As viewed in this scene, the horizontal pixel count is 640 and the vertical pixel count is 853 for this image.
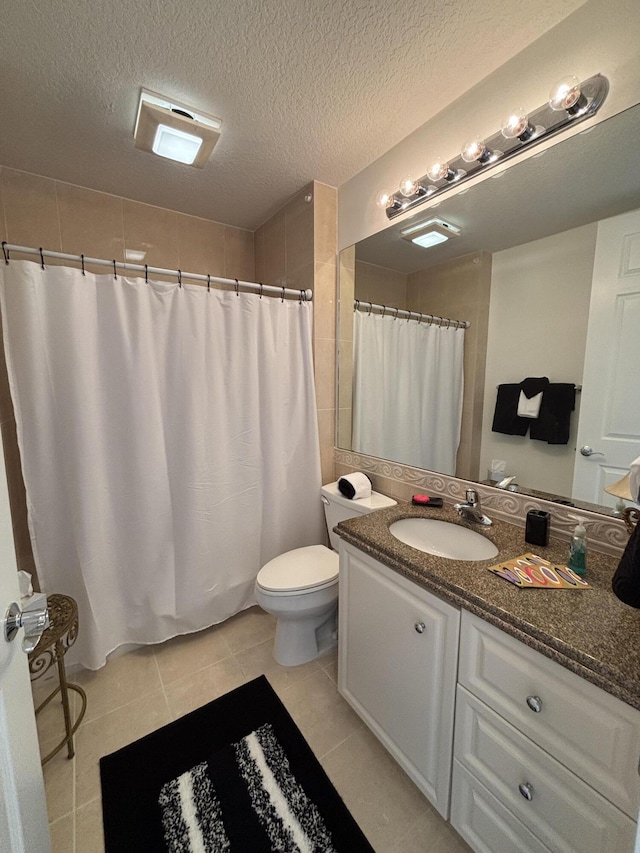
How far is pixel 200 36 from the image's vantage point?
1.07 metres

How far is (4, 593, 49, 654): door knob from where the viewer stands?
0.58 m

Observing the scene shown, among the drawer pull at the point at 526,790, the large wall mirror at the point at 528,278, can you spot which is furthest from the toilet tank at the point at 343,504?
the drawer pull at the point at 526,790

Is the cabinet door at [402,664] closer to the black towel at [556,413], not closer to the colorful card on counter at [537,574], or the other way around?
the colorful card on counter at [537,574]

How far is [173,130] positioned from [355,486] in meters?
1.72

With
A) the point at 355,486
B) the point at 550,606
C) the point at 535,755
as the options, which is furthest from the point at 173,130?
the point at 535,755

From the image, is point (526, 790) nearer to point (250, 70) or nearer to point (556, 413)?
point (556, 413)

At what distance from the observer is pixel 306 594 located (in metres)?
1.48

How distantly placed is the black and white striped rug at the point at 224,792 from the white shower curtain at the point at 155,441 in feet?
1.75

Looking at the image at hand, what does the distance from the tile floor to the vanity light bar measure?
2159 mm

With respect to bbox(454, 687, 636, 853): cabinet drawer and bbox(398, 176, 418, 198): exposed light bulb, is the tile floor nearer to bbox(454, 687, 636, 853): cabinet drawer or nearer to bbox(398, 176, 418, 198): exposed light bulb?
bbox(454, 687, 636, 853): cabinet drawer

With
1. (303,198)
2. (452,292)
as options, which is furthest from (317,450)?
(303,198)

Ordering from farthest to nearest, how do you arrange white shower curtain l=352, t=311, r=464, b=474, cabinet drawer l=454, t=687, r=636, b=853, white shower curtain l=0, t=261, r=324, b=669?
white shower curtain l=352, t=311, r=464, b=474 → white shower curtain l=0, t=261, r=324, b=669 → cabinet drawer l=454, t=687, r=636, b=853

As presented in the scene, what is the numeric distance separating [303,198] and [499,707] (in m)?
2.29

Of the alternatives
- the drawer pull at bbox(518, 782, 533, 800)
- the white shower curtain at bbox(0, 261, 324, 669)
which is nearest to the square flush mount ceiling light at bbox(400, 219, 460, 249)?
the white shower curtain at bbox(0, 261, 324, 669)
